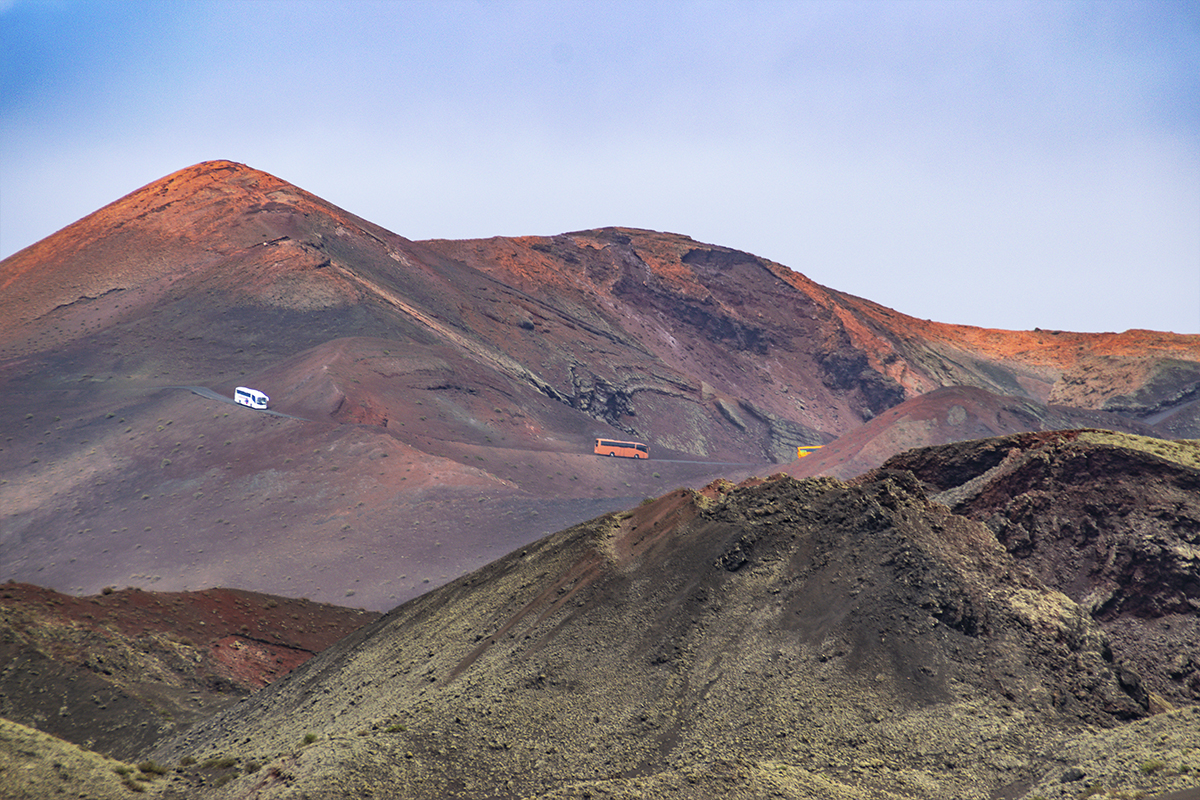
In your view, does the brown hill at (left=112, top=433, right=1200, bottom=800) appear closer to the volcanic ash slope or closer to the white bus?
the volcanic ash slope

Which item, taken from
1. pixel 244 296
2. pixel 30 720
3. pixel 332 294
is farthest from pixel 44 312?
pixel 30 720

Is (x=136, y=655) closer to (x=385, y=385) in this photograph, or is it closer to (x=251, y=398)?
(x=251, y=398)

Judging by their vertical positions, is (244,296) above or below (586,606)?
above

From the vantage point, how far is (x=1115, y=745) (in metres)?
13.6

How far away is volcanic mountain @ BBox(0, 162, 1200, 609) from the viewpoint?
163ft

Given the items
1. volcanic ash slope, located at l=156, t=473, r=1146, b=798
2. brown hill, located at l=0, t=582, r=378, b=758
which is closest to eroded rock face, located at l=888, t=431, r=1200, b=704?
volcanic ash slope, located at l=156, t=473, r=1146, b=798

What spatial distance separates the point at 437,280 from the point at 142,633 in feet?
191

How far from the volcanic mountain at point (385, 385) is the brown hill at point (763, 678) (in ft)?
77.0

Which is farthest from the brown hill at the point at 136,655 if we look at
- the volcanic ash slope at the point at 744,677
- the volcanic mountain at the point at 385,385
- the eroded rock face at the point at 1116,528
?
the eroded rock face at the point at 1116,528

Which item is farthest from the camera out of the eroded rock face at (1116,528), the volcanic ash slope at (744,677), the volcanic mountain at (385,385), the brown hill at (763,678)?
the volcanic mountain at (385,385)

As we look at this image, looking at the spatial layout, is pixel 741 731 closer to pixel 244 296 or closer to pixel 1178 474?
pixel 1178 474

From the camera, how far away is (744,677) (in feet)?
53.6

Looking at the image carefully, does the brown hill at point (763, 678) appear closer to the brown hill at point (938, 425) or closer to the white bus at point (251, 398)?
the white bus at point (251, 398)

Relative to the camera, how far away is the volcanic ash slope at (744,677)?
14625 millimetres
